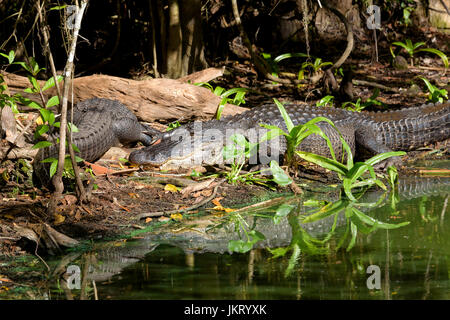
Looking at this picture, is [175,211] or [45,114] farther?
[175,211]

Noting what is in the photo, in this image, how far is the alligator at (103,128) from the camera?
5970 millimetres

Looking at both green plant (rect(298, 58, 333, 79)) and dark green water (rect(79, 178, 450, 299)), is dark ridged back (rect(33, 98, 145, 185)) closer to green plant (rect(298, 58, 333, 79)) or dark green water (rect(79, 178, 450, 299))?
dark green water (rect(79, 178, 450, 299))

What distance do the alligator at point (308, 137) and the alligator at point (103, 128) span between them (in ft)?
1.49

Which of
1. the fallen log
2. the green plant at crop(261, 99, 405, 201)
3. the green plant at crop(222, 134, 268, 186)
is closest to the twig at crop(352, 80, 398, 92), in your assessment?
the fallen log

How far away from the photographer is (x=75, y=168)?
14.1 ft

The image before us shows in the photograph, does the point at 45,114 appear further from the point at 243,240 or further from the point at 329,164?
the point at 329,164

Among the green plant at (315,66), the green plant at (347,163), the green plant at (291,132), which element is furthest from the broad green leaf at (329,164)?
the green plant at (315,66)

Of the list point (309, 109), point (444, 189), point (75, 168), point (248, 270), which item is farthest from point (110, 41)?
point (248, 270)

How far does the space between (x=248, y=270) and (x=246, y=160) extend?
9.86ft

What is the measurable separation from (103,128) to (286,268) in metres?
3.89

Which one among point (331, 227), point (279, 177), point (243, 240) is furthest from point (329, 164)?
point (243, 240)

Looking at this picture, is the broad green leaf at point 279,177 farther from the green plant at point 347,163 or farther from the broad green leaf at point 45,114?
the broad green leaf at point 45,114

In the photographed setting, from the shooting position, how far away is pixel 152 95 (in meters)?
7.16
